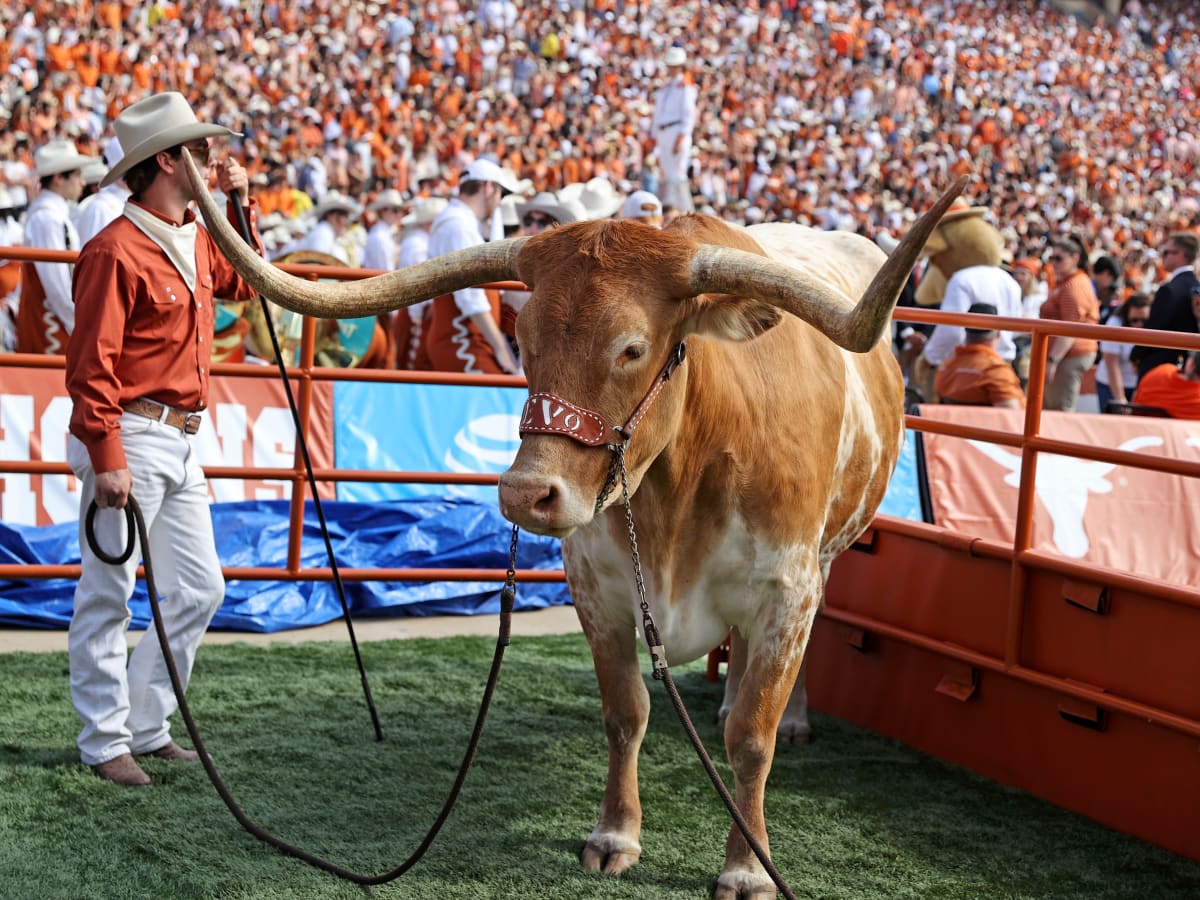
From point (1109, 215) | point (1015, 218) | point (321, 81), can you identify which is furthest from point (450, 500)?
point (1109, 215)

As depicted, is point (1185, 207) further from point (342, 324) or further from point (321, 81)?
point (342, 324)

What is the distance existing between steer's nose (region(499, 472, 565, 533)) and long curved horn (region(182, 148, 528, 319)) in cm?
72

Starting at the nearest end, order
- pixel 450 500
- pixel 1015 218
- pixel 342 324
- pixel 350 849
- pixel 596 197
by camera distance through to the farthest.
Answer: pixel 350 849 < pixel 450 500 < pixel 342 324 < pixel 596 197 < pixel 1015 218

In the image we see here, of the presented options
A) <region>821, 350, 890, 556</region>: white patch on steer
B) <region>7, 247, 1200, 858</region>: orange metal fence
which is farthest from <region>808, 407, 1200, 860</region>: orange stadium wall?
<region>821, 350, 890, 556</region>: white patch on steer

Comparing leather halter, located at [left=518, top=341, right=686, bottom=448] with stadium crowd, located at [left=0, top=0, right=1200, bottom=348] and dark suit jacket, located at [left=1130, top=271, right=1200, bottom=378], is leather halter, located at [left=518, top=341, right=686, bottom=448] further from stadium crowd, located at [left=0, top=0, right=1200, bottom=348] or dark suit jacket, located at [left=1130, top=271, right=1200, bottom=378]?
stadium crowd, located at [left=0, top=0, right=1200, bottom=348]

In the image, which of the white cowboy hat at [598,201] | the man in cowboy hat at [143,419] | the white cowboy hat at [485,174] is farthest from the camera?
the white cowboy hat at [598,201]

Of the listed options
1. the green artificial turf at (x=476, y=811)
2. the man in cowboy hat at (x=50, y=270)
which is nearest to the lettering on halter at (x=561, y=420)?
the green artificial turf at (x=476, y=811)

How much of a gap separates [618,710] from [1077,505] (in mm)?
2930

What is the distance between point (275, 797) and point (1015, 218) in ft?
85.3

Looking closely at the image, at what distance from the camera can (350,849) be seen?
3.99m

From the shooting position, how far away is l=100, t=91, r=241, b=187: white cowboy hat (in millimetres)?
4301

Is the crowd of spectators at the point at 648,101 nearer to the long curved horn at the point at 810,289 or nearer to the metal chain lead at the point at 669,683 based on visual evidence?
the metal chain lead at the point at 669,683

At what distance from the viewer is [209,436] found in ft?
24.2

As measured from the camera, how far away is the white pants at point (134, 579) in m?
4.37
